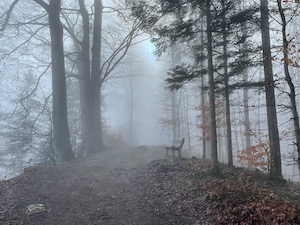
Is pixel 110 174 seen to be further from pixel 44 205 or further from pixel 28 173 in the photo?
pixel 44 205

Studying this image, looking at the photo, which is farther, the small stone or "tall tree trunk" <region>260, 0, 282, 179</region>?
"tall tree trunk" <region>260, 0, 282, 179</region>

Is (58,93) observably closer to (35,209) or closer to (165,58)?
(35,209)

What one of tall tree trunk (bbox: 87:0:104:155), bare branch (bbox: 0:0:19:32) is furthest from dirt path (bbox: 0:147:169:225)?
bare branch (bbox: 0:0:19:32)

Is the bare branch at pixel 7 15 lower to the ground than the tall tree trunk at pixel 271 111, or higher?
higher

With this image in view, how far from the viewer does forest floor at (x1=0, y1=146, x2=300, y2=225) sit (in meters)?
A: 6.43

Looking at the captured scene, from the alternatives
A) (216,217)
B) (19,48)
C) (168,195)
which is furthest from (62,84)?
(216,217)

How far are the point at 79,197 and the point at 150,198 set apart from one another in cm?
213

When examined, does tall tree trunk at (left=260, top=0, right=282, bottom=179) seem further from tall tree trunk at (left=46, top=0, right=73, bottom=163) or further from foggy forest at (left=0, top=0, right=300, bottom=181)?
tall tree trunk at (left=46, top=0, right=73, bottom=163)

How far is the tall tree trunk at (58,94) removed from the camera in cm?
1541

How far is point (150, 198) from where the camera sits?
332 inches

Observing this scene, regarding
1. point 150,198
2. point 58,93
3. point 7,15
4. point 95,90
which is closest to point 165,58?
point 95,90

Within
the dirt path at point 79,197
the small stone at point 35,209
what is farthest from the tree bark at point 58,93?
the small stone at point 35,209

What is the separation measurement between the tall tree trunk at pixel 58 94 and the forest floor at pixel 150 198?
3.98m

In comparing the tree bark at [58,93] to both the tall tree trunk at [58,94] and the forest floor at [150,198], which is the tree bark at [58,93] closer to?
the tall tree trunk at [58,94]
